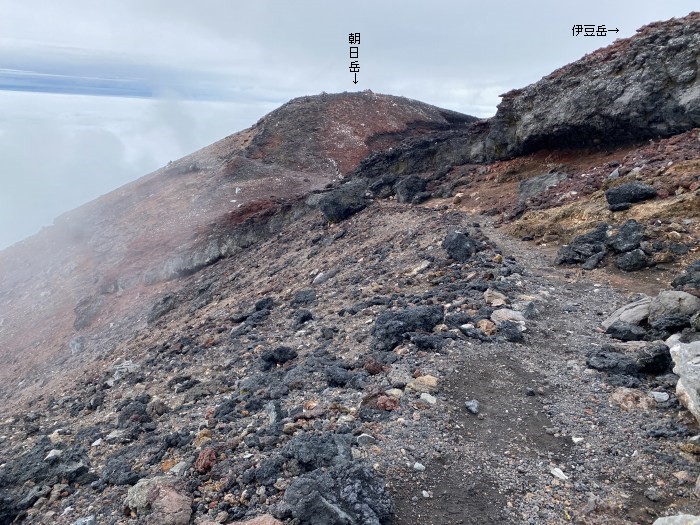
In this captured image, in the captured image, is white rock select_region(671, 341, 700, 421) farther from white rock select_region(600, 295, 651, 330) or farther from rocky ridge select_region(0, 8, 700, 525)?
white rock select_region(600, 295, 651, 330)

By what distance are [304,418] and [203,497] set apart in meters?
1.32

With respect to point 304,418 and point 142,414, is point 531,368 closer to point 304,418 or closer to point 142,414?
point 304,418

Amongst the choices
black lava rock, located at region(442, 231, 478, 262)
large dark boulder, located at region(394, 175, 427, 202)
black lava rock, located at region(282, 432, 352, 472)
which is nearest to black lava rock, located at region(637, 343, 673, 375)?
black lava rock, located at region(282, 432, 352, 472)

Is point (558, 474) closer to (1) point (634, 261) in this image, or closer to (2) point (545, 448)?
(2) point (545, 448)

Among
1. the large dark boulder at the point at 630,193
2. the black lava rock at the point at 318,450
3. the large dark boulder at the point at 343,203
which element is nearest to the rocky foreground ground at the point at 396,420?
the black lava rock at the point at 318,450

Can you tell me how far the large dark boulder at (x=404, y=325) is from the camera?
668cm

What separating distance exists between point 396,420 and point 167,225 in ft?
83.4

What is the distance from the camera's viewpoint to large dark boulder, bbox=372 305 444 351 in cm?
668

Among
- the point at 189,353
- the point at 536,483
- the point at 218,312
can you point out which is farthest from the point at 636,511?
the point at 218,312

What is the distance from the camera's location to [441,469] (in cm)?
431

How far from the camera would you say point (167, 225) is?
2753cm

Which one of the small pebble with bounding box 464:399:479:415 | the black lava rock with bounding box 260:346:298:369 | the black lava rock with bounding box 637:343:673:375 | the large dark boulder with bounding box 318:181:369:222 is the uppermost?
the large dark boulder with bounding box 318:181:369:222

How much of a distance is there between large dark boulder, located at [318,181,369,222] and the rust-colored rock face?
12.2ft

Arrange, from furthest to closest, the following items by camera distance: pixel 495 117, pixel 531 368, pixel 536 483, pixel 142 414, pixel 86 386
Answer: pixel 495 117 < pixel 86 386 < pixel 142 414 < pixel 531 368 < pixel 536 483
